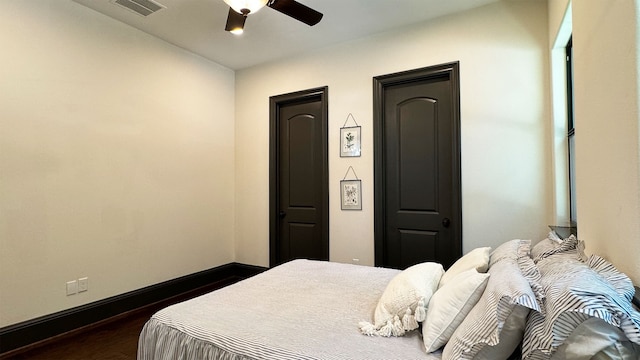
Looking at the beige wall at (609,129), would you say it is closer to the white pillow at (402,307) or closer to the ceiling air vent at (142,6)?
the white pillow at (402,307)

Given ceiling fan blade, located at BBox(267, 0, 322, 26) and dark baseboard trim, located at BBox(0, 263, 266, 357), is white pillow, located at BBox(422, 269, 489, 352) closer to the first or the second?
ceiling fan blade, located at BBox(267, 0, 322, 26)

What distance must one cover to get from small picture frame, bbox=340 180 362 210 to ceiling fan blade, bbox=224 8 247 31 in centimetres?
185

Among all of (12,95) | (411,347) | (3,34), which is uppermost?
(3,34)

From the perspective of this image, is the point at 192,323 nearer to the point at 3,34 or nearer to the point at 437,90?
the point at 3,34

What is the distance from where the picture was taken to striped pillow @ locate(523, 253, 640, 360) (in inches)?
30.9

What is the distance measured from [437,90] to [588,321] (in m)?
2.65

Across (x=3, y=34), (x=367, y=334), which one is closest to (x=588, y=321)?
(x=367, y=334)

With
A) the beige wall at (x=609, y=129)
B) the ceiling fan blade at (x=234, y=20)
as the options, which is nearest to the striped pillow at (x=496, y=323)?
the beige wall at (x=609, y=129)

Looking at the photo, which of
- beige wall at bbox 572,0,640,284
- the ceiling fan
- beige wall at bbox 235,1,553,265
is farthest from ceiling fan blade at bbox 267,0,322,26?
beige wall at bbox 572,0,640,284

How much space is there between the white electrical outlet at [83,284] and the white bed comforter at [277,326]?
167 centimetres

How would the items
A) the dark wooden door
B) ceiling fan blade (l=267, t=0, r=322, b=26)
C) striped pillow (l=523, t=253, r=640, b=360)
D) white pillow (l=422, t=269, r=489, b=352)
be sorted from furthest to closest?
the dark wooden door < ceiling fan blade (l=267, t=0, r=322, b=26) < white pillow (l=422, t=269, r=489, b=352) < striped pillow (l=523, t=253, r=640, b=360)

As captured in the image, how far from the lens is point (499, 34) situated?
9.17 ft

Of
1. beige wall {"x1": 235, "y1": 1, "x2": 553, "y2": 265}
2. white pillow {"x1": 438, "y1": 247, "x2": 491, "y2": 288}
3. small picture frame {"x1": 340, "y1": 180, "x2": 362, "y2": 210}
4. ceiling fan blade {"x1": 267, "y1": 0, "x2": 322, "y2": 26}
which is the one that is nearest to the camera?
white pillow {"x1": 438, "y1": 247, "x2": 491, "y2": 288}

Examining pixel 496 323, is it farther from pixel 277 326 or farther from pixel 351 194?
pixel 351 194
